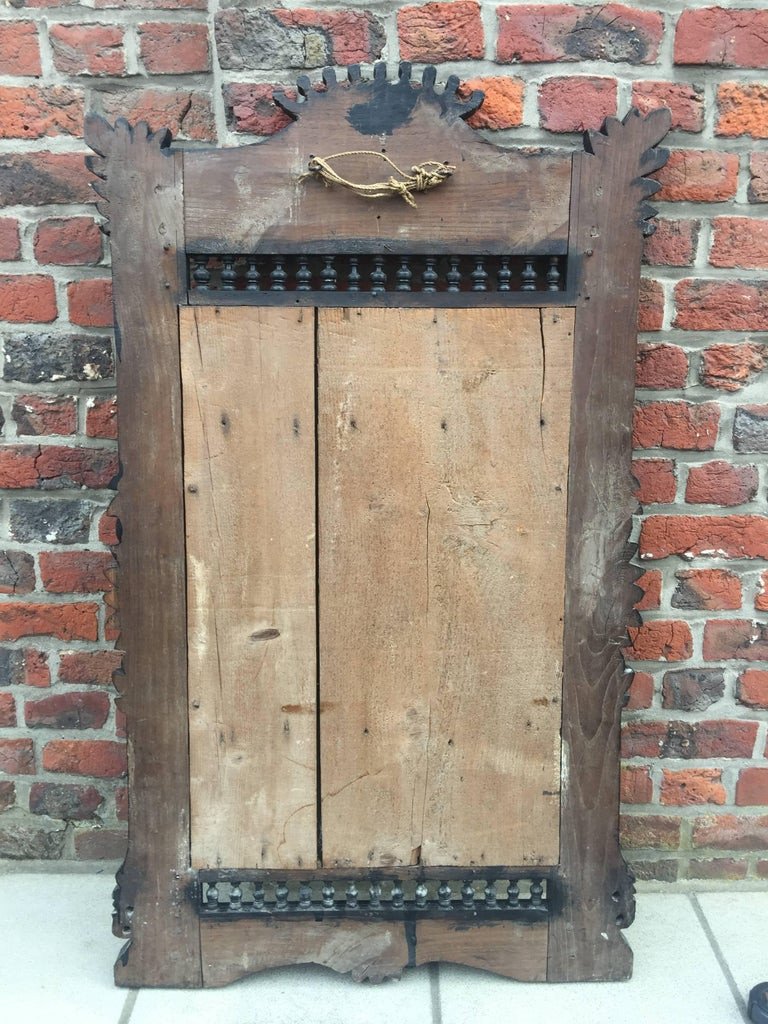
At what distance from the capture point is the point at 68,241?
1718 mm

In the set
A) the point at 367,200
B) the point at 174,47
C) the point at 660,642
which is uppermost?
the point at 174,47

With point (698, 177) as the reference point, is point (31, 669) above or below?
below

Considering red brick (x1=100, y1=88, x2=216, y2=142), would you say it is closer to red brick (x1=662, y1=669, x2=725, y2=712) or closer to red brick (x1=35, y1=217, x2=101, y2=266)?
red brick (x1=35, y1=217, x2=101, y2=266)

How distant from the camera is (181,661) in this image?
1.58 meters

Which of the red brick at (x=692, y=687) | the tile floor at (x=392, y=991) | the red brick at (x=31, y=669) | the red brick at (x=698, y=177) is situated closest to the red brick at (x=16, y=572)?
the red brick at (x=31, y=669)

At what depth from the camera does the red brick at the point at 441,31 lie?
1.59 metres

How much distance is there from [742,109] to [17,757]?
183 cm

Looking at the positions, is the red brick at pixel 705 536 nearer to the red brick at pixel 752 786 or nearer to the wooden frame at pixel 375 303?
the wooden frame at pixel 375 303

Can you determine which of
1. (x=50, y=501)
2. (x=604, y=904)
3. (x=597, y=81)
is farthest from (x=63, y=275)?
(x=604, y=904)

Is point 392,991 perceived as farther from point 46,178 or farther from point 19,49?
point 19,49

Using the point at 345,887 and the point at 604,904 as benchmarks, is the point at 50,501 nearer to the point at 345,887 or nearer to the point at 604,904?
the point at 345,887

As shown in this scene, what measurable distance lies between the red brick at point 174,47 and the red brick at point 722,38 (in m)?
0.82

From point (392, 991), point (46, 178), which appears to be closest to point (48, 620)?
point (46, 178)

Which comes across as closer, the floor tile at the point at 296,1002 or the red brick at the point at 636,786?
the floor tile at the point at 296,1002
